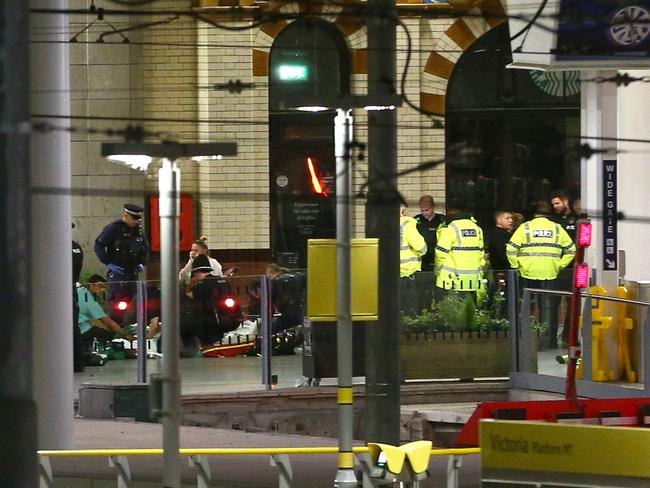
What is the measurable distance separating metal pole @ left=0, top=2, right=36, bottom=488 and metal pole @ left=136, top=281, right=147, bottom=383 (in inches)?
355

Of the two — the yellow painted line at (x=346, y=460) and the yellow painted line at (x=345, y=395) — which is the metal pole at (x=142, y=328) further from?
the yellow painted line at (x=346, y=460)

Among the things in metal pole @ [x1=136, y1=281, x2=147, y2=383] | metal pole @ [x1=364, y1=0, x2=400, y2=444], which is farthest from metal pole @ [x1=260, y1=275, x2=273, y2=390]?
metal pole @ [x1=364, y1=0, x2=400, y2=444]

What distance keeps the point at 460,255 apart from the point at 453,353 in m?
1.26

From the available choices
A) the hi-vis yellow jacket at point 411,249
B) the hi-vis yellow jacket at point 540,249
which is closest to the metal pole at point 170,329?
the hi-vis yellow jacket at point 540,249

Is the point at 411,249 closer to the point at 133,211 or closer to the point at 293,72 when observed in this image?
the point at 293,72

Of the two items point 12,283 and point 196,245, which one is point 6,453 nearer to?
point 12,283

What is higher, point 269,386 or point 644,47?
point 644,47

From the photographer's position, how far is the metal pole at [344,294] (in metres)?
12.2

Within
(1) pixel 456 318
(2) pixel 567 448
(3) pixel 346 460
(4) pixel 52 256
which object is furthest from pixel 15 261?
(1) pixel 456 318

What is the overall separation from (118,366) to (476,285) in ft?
12.5

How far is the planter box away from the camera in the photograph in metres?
18.2

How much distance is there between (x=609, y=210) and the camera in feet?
53.1

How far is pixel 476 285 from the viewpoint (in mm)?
18328

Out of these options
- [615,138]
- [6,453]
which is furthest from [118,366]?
[6,453]
